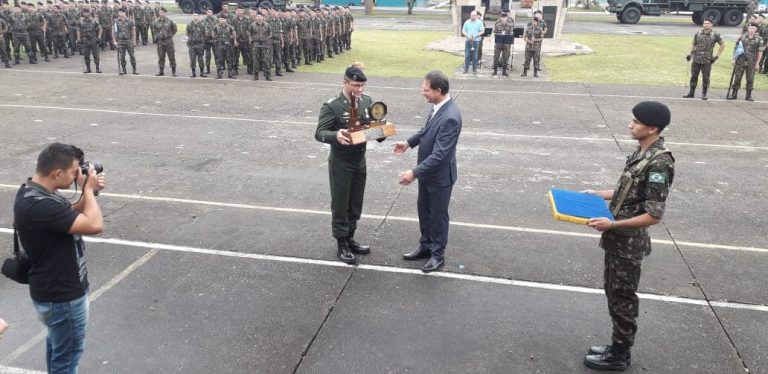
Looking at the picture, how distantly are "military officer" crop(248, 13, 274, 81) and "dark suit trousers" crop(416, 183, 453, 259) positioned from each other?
12572 mm

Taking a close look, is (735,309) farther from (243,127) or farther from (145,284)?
(243,127)

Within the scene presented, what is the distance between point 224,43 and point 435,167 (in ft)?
45.7

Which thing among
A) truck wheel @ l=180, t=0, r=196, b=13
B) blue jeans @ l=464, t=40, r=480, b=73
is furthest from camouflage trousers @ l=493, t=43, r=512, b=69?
truck wheel @ l=180, t=0, r=196, b=13

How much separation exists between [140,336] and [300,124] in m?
7.83

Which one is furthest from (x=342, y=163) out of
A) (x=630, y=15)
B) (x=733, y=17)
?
(x=733, y=17)

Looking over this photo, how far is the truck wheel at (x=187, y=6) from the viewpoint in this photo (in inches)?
1535

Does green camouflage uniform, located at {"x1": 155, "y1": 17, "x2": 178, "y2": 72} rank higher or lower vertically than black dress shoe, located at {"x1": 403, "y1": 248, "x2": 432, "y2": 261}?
higher

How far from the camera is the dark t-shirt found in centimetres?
308

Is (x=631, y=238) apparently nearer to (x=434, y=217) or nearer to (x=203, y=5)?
(x=434, y=217)

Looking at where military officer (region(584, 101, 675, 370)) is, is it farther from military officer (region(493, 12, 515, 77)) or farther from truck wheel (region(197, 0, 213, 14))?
truck wheel (region(197, 0, 213, 14))

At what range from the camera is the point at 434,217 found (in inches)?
217

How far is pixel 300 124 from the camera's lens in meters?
11.8

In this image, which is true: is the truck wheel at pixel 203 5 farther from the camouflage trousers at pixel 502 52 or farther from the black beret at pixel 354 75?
the black beret at pixel 354 75

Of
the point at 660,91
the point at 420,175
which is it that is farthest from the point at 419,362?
the point at 660,91
